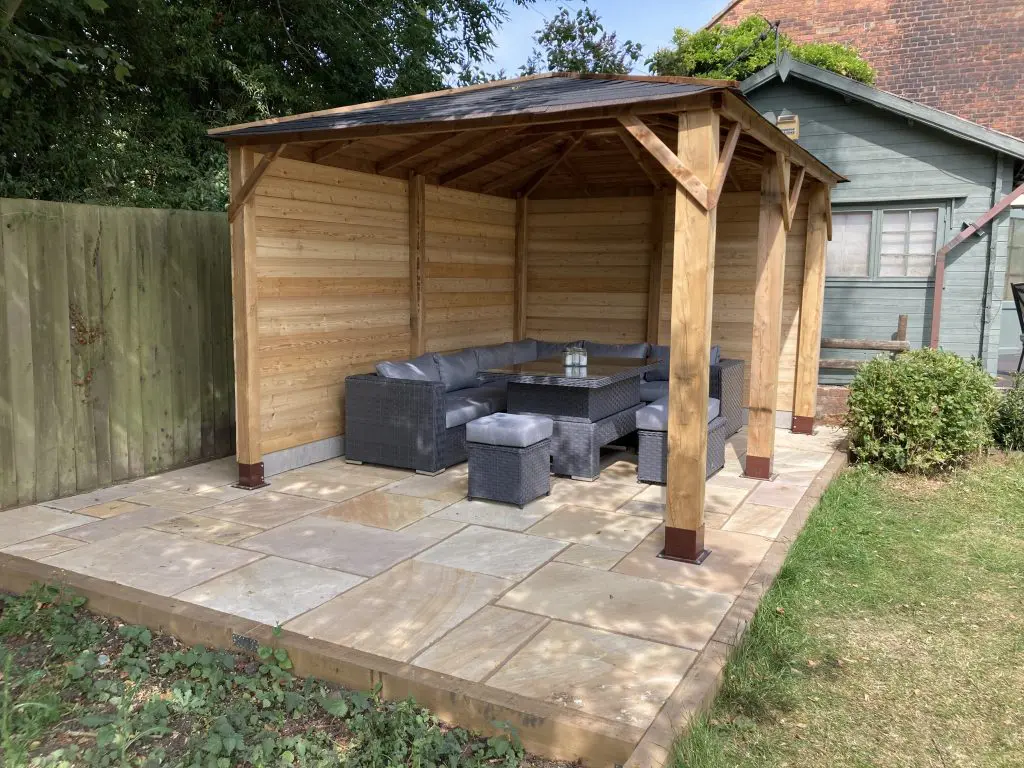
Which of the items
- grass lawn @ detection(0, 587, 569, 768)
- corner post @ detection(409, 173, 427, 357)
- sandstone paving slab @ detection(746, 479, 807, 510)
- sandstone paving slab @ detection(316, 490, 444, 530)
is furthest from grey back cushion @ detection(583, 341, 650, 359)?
grass lawn @ detection(0, 587, 569, 768)

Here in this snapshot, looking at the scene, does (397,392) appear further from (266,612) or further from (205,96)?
(205,96)

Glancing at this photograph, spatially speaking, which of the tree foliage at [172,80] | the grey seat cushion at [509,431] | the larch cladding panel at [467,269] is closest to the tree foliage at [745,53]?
the tree foliage at [172,80]

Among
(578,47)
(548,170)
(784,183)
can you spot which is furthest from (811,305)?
(578,47)

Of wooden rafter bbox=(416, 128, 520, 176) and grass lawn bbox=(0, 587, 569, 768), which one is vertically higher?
wooden rafter bbox=(416, 128, 520, 176)

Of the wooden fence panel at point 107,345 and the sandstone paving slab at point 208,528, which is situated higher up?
the wooden fence panel at point 107,345

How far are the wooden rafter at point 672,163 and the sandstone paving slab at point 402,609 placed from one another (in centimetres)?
208

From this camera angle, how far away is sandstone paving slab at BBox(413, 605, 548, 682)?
2963 mm

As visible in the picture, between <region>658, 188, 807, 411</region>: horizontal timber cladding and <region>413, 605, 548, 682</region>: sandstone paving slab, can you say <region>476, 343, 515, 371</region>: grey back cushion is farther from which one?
<region>413, 605, 548, 682</region>: sandstone paving slab

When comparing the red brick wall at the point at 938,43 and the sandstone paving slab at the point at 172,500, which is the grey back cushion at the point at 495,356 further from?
the red brick wall at the point at 938,43

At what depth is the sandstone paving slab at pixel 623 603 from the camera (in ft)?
10.9

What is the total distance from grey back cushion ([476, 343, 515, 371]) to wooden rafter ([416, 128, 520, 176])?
5.44ft

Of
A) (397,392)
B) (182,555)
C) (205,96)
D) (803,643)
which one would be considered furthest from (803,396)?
(205,96)

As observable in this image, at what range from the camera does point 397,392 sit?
5.93 metres

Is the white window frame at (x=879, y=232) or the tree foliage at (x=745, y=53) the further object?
the tree foliage at (x=745, y=53)
